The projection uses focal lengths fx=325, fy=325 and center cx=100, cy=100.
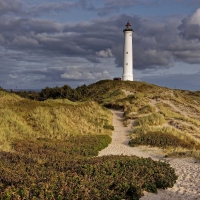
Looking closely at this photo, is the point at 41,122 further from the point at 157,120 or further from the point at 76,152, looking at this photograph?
the point at 157,120

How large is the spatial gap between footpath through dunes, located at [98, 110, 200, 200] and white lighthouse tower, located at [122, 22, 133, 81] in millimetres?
36275

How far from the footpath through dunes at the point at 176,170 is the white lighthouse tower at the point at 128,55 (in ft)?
119

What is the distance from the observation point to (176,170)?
40.8 feet

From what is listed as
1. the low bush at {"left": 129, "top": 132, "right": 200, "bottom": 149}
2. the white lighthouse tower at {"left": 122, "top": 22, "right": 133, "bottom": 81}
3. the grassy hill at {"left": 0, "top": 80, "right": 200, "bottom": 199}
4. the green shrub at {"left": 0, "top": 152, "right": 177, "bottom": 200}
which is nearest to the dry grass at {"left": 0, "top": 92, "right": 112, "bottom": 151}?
the grassy hill at {"left": 0, "top": 80, "right": 200, "bottom": 199}

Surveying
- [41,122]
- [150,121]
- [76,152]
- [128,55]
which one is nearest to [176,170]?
[76,152]

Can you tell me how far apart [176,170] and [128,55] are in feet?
159

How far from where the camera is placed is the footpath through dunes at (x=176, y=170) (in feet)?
30.1

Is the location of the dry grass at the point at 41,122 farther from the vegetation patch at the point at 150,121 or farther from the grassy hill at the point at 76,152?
the vegetation patch at the point at 150,121

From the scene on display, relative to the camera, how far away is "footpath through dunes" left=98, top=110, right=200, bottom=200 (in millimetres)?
9172

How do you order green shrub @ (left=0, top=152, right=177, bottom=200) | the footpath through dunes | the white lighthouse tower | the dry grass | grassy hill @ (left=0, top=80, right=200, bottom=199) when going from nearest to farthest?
green shrub @ (left=0, top=152, right=177, bottom=200) → grassy hill @ (left=0, top=80, right=200, bottom=199) → the footpath through dunes → the dry grass → the white lighthouse tower

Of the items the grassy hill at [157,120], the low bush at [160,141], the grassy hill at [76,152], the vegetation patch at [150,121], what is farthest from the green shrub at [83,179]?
the vegetation patch at [150,121]

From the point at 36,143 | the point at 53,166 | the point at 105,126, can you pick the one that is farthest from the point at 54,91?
the point at 53,166

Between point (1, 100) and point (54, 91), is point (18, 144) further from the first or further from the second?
point (54, 91)

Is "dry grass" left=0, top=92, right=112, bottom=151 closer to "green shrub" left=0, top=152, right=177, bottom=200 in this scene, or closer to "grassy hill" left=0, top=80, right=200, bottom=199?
"grassy hill" left=0, top=80, right=200, bottom=199
